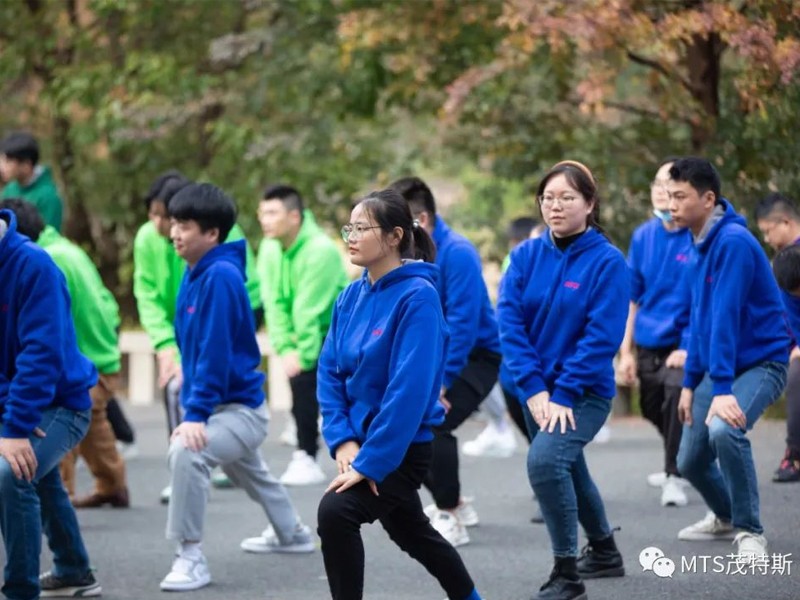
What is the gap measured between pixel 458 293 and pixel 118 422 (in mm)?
4261

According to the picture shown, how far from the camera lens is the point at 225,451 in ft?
24.5

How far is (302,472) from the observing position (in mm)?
10469

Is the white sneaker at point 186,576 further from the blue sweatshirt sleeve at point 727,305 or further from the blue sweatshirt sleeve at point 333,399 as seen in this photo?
the blue sweatshirt sleeve at point 727,305

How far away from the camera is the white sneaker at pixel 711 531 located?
8008 millimetres

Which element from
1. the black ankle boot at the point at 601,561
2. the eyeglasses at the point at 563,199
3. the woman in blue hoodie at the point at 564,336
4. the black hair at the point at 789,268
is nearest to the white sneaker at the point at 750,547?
the black ankle boot at the point at 601,561

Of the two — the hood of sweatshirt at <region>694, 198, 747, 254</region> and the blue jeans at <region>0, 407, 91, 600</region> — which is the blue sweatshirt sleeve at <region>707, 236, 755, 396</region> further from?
the blue jeans at <region>0, 407, 91, 600</region>

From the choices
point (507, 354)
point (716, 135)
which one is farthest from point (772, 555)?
point (716, 135)

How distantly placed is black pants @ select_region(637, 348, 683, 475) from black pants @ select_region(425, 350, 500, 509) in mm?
1063

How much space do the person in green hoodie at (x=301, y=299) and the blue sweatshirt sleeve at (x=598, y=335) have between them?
3884mm

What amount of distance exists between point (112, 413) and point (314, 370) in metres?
1.88

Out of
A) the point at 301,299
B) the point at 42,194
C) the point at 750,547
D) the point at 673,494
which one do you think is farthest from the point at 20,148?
the point at 750,547

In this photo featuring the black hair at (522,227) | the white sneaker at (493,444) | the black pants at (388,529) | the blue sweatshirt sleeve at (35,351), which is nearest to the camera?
the black pants at (388,529)

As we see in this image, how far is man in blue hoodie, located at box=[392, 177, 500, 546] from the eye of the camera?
8.10 m

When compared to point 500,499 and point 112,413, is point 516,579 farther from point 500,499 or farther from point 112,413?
point 112,413
